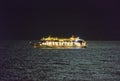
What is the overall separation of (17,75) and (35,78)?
5.88m

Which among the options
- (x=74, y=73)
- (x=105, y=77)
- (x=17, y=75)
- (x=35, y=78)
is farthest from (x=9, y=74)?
(x=105, y=77)

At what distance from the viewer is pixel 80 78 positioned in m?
75.7

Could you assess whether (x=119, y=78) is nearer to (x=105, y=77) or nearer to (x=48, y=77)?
(x=105, y=77)

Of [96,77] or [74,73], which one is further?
[74,73]

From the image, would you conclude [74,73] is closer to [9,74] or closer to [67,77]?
[67,77]

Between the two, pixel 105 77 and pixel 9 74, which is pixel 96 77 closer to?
pixel 105 77

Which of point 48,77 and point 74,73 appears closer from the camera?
point 48,77

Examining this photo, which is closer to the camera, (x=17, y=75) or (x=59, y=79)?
(x=59, y=79)

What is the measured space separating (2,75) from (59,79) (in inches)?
456

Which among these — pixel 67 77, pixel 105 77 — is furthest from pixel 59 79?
pixel 105 77

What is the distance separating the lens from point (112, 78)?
247 ft

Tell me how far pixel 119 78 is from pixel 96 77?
14.1 ft

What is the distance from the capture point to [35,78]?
7462cm

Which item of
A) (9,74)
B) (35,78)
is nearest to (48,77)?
(35,78)
